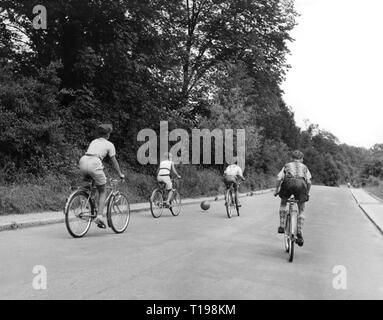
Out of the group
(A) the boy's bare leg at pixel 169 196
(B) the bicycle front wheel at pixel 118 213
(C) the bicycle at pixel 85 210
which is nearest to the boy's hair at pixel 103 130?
(C) the bicycle at pixel 85 210

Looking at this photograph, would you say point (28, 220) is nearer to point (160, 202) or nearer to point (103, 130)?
point (103, 130)

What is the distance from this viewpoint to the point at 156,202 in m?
13.3

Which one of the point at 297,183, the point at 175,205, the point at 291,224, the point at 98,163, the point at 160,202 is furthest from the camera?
the point at 175,205

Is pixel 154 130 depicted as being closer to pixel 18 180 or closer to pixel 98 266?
pixel 18 180

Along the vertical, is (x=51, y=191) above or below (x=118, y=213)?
above

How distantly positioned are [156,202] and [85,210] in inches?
181

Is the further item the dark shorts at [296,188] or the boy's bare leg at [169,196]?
the boy's bare leg at [169,196]

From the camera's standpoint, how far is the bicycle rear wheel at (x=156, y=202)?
42.9ft

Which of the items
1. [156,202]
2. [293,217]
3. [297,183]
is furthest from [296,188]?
[156,202]

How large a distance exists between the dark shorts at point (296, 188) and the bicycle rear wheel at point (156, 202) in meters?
5.90

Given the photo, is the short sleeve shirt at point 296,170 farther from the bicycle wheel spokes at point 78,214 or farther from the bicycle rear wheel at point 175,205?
the bicycle rear wheel at point 175,205

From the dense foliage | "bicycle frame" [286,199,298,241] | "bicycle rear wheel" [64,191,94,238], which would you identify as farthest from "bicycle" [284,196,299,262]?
the dense foliage
